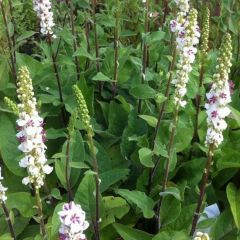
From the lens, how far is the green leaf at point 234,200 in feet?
10.1

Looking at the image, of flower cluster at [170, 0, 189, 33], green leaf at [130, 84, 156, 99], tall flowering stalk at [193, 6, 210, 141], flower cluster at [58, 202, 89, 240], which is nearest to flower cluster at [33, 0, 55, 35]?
green leaf at [130, 84, 156, 99]

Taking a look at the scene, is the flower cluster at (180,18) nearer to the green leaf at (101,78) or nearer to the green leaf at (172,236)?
the green leaf at (101,78)

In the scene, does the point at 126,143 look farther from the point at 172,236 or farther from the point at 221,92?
the point at 221,92

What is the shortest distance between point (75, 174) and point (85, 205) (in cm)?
32

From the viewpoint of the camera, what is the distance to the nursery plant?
2492 mm

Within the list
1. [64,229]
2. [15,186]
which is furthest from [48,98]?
[64,229]

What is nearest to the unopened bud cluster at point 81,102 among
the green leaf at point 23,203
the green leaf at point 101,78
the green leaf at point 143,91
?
the green leaf at point 23,203

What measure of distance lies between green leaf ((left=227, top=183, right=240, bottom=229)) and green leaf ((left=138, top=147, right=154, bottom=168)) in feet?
2.00

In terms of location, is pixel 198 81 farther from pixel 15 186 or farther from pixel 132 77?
pixel 15 186

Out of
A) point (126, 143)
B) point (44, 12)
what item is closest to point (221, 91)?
point (126, 143)

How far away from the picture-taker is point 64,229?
1.94 m

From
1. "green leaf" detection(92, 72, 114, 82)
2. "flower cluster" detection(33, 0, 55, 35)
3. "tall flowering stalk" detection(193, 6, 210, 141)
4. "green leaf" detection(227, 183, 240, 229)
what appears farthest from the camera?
"green leaf" detection(92, 72, 114, 82)

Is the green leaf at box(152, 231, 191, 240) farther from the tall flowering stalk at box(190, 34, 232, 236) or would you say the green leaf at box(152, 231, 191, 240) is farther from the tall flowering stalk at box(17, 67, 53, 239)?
the tall flowering stalk at box(17, 67, 53, 239)

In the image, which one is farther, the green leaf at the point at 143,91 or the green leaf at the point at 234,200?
the green leaf at the point at 143,91
